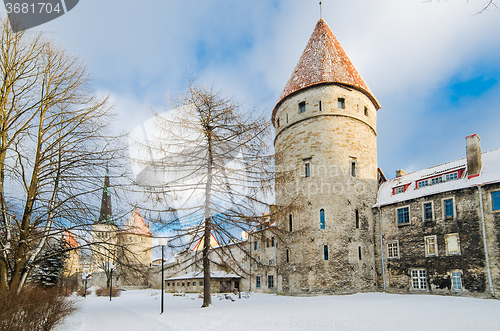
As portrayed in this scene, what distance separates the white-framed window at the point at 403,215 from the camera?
22.4 meters

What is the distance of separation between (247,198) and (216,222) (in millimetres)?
1660

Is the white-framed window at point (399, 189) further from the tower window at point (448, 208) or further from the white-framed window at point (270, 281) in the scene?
the white-framed window at point (270, 281)

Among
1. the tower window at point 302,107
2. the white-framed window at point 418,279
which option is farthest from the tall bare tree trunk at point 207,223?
the white-framed window at point 418,279

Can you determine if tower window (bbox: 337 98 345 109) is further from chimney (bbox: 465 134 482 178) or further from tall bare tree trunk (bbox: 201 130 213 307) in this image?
tall bare tree trunk (bbox: 201 130 213 307)

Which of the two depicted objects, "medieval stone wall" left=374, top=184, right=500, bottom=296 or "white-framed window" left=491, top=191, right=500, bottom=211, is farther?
"medieval stone wall" left=374, top=184, right=500, bottom=296

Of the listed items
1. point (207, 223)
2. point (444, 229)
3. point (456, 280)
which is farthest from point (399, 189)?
point (207, 223)

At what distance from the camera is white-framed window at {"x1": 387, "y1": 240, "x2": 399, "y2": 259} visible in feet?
74.0

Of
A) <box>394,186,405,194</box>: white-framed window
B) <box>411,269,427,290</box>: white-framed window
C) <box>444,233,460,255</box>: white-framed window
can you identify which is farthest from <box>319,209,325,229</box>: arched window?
<box>444,233,460,255</box>: white-framed window

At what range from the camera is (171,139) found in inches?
561

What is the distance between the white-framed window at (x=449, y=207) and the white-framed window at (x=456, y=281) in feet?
10.6

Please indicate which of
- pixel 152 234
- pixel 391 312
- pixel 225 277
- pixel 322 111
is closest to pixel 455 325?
pixel 391 312

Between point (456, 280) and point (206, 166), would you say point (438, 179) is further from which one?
point (206, 166)

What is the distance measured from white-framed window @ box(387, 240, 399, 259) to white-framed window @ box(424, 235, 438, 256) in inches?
78.6

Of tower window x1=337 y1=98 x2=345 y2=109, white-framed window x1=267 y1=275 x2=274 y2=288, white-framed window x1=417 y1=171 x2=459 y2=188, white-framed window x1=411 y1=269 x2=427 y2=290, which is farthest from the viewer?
A: white-framed window x1=267 y1=275 x2=274 y2=288
